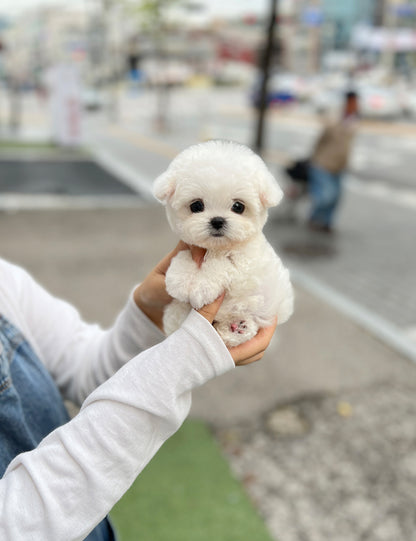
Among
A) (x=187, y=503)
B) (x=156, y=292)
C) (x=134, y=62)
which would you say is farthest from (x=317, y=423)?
(x=134, y=62)

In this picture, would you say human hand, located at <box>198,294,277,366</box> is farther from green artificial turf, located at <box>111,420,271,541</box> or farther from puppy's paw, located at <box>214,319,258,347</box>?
green artificial turf, located at <box>111,420,271,541</box>

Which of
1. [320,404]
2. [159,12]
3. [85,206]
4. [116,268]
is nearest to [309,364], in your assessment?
[320,404]

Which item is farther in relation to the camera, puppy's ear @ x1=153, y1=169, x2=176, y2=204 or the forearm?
puppy's ear @ x1=153, y1=169, x2=176, y2=204

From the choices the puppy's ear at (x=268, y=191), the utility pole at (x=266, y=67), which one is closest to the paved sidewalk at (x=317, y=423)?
the puppy's ear at (x=268, y=191)

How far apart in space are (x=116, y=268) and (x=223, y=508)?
3576 mm

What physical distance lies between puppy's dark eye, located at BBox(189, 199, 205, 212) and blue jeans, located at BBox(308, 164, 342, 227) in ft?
21.4

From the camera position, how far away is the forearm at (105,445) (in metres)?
0.90

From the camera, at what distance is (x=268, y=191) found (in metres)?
1.03

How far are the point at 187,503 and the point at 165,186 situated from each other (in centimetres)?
208

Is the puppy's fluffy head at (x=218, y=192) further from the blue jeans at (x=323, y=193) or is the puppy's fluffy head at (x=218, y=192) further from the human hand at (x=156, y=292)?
the blue jeans at (x=323, y=193)

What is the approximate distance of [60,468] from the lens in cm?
91

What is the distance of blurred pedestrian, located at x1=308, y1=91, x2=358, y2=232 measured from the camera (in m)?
7.10

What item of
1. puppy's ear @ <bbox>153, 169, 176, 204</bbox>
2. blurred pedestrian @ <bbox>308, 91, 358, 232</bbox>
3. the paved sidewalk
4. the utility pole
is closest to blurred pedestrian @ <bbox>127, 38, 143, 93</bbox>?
the utility pole

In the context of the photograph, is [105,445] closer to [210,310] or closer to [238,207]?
[210,310]
